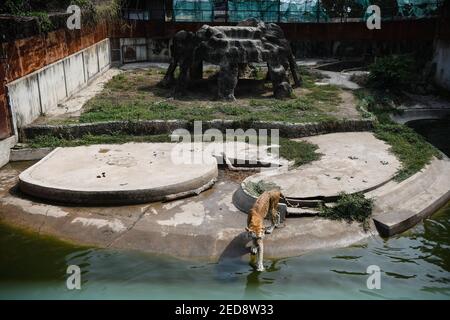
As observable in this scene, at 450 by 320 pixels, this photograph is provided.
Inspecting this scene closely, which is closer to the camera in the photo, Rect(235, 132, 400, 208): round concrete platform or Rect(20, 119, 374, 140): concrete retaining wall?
Rect(235, 132, 400, 208): round concrete platform

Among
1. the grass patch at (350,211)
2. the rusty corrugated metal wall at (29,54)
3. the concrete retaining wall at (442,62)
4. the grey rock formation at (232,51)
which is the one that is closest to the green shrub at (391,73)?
the concrete retaining wall at (442,62)

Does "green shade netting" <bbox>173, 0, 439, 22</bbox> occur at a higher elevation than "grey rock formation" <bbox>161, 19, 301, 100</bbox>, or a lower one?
higher

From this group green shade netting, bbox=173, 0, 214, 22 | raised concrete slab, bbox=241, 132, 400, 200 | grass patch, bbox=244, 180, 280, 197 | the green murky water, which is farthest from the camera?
green shade netting, bbox=173, 0, 214, 22

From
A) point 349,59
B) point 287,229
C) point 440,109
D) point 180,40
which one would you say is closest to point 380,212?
point 287,229

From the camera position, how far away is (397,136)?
15.9m

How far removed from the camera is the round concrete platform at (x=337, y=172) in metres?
11.5

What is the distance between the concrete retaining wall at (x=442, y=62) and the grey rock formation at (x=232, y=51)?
315 inches

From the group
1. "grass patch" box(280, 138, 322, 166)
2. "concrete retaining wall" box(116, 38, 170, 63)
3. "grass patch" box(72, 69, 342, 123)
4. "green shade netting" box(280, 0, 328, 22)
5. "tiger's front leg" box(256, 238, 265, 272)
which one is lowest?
"tiger's front leg" box(256, 238, 265, 272)

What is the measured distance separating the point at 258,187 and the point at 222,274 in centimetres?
296

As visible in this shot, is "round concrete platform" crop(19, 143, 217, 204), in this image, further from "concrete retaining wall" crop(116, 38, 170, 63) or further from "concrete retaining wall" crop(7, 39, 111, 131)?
"concrete retaining wall" crop(116, 38, 170, 63)

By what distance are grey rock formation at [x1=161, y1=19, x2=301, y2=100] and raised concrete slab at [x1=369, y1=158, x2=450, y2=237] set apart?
27.3 ft

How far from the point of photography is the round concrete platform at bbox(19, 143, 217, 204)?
1144cm

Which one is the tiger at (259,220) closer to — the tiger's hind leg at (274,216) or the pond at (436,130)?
the tiger's hind leg at (274,216)

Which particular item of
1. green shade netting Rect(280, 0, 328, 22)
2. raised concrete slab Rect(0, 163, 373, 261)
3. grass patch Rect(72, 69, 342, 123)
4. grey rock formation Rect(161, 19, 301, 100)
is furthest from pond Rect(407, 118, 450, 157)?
green shade netting Rect(280, 0, 328, 22)
